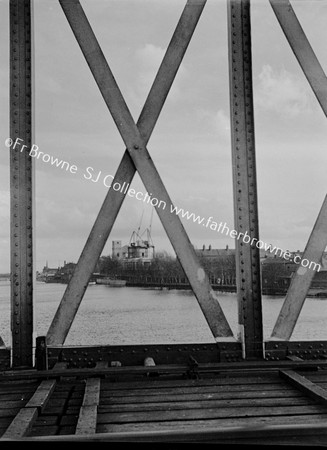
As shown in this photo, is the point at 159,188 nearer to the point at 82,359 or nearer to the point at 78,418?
the point at 82,359

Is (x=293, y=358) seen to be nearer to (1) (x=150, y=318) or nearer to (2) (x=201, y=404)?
Answer: (2) (x=201, y=404)

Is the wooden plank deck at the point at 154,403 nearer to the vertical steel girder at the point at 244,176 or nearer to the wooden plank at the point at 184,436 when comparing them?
the vertical steel girder at the point at 244,176

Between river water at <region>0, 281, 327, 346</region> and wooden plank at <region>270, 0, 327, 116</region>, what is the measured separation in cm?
2841

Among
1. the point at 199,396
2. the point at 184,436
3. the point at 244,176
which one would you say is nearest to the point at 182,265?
the point at 244,176

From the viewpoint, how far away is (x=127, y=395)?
12.4ft

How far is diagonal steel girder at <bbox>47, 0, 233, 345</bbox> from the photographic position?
457 cm

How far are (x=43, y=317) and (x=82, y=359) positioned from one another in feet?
168

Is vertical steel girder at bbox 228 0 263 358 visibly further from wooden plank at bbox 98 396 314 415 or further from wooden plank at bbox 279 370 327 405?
wooden plank at bbox 98 396 314 415

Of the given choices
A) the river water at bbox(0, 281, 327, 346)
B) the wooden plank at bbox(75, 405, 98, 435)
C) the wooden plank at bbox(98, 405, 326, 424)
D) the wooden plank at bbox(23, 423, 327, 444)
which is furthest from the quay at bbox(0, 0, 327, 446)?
the river water at bbox(0, 281, 327, 346)

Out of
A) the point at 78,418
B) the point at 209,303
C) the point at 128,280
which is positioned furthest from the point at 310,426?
the point at 128,280

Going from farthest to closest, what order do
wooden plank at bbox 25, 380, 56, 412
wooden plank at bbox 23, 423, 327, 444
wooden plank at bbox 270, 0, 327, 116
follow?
wooden plank at bbox 270, 0, 327, 116 < wooden plank at bbox 25, 380, 56, 412 < wooden plank at bbox 23, 423, 327, 444

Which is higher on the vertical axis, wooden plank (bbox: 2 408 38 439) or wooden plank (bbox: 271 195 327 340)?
wooden plank (bbox: 271 195 327 340)

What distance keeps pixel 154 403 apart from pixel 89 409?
52 cm

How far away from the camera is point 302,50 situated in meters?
4.90
